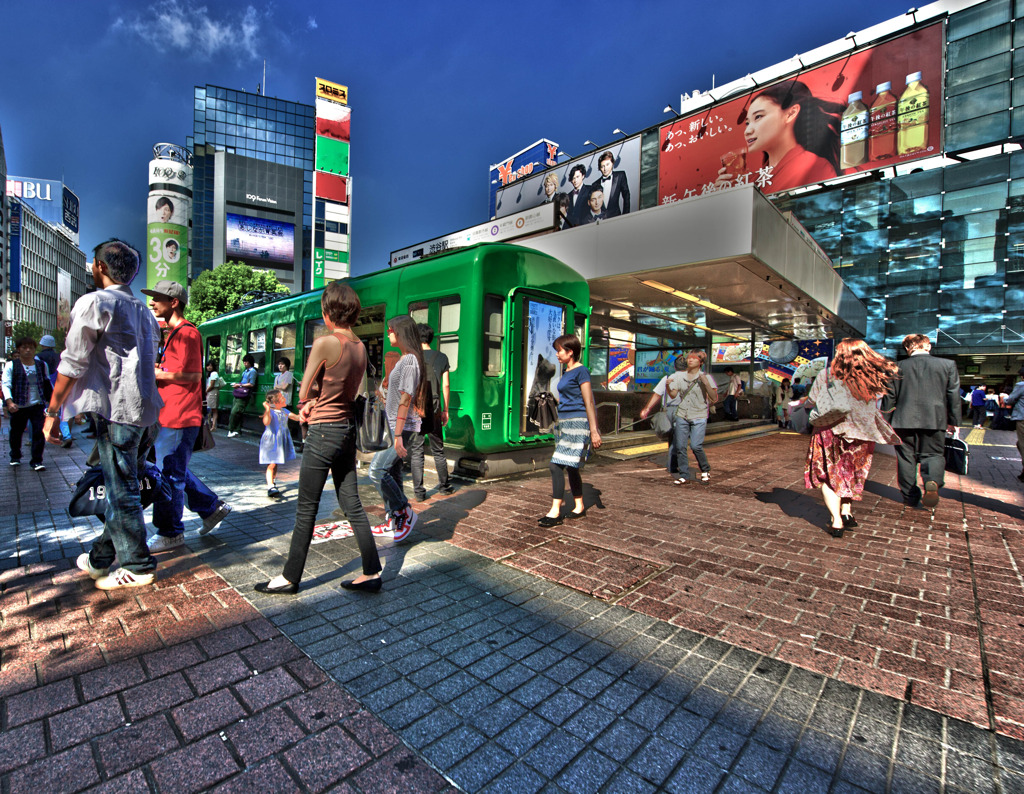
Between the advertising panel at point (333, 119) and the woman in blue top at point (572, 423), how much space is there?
184ft

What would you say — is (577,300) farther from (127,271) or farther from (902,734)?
(902,734)

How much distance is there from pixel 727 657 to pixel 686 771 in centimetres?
87

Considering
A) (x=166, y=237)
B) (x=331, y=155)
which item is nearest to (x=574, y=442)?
(x=331, y=155)

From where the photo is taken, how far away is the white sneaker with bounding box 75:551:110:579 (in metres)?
3.18

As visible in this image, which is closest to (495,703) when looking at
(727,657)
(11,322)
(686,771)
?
(686,771)

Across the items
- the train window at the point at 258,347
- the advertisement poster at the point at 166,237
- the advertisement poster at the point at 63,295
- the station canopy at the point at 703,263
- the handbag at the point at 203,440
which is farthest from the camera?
the advertisement poster at the point at 63,295

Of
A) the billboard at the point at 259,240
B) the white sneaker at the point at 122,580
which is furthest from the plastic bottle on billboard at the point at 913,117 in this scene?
the billboard at the point at 259,240

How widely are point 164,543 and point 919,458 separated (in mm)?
7416

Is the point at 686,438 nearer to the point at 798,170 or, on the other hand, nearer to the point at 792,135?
the point at 798,170

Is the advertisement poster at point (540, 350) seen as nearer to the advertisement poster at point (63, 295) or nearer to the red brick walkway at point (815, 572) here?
the red brick walkway at point (815, 572)

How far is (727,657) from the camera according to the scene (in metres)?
2.50

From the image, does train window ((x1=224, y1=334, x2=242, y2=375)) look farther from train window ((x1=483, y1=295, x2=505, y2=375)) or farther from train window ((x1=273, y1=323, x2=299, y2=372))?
train window ((x1=483, y1=295, x2=505, y2=375))

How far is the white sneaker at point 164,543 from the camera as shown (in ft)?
12.5

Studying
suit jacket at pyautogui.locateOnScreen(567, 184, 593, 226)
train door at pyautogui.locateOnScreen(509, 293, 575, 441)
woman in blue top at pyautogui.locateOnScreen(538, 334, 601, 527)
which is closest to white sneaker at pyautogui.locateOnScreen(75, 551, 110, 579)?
woman in blue top at pyautogui.locateOnScreen(538, 334, 601, 527)
